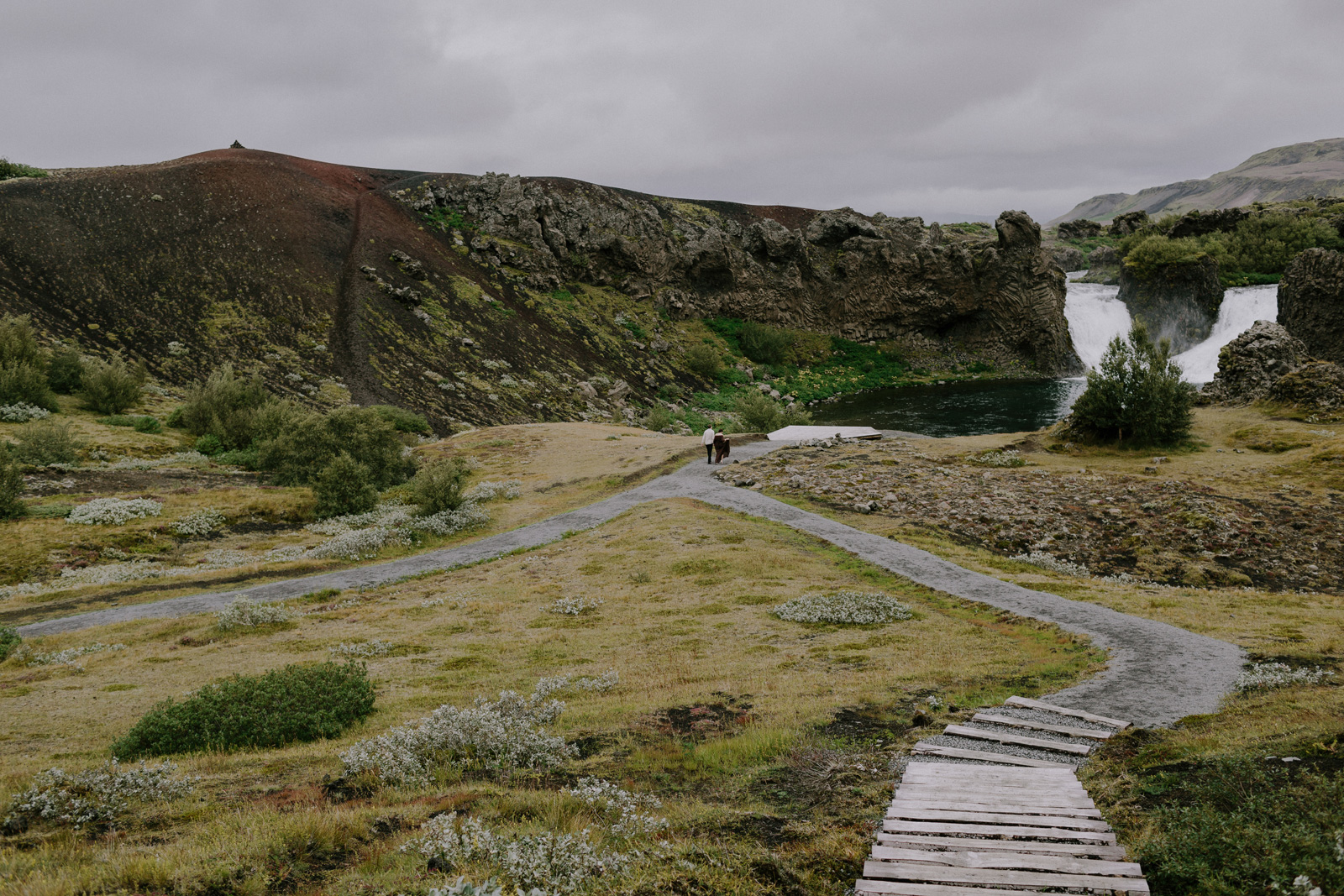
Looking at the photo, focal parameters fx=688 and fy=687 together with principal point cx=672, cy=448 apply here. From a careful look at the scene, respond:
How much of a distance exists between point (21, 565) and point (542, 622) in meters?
18.5

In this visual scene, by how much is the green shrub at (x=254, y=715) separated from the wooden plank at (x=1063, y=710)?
33.1ft

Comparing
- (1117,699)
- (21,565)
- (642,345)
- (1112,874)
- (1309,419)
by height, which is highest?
(642,345)

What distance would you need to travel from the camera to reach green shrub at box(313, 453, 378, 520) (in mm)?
30094

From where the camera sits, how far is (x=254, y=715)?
10281 mm

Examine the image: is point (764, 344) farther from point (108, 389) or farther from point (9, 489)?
→ point (9, 489)

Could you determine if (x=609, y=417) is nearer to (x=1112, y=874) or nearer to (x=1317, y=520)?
(x=1317, y=520)

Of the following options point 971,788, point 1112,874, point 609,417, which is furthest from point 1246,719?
point 609,417

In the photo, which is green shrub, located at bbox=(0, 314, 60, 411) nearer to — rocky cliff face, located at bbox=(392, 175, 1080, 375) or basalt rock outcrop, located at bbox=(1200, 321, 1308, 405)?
rocky cliff face, located at bbox=(392, 175, 1080, 375)

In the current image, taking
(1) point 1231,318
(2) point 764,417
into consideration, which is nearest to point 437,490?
(2) point 764,417

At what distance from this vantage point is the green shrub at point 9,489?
2425cm

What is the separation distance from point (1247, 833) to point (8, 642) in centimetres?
2184

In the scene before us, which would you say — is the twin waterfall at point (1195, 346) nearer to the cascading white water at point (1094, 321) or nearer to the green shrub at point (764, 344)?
the cascading white water at point (1094, 321)

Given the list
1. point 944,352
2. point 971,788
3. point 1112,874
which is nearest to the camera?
point 1112,874

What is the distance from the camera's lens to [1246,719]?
27.9ft
